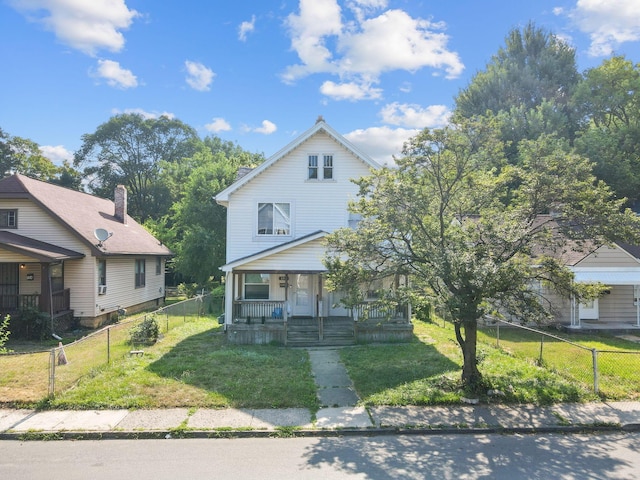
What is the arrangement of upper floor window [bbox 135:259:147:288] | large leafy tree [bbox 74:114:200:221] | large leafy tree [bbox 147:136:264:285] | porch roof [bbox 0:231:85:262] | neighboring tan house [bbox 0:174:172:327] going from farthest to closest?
1. large leafy tree [bbox 74:114:200:221]
2. large leafy tree [bbox 147:136:264:285]
3. upper floor window [bbox 135:259:147:288]
4. neighboring tan house [bbox 0:174:172:327]
5. porch roof [bbox 0:231:85:262]

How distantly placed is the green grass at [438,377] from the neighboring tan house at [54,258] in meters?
12.0

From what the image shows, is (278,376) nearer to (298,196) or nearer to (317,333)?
(317,333)

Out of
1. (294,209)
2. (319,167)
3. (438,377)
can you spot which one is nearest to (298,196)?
(294,209)

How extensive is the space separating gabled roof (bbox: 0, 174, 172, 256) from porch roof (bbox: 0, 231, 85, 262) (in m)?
0.93

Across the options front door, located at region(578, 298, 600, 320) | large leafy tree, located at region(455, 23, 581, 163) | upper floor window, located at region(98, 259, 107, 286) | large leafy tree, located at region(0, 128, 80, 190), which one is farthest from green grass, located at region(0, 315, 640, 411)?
large leafy tree, located at region(0, 128, 80, 190)

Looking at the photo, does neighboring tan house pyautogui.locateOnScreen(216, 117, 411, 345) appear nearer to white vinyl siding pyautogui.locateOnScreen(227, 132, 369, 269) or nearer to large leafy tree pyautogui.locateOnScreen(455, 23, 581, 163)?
white vinyl siding pyautogui.locateOnScreen(227, 132, 369, 269)

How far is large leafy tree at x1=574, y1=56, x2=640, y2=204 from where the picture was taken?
27531 millimetres

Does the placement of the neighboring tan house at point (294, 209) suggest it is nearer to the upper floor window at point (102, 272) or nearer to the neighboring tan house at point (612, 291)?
the upper floor window at point (102, 272)

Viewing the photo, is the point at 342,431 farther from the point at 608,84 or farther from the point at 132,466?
the point at 608,84

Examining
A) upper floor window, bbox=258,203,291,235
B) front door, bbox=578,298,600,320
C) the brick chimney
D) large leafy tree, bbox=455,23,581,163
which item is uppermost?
large leafy tree, bbox=455,23,581,163

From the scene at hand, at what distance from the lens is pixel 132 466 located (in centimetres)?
616

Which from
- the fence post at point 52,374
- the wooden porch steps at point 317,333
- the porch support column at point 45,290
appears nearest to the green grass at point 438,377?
the wooden porch steps at point 317,333

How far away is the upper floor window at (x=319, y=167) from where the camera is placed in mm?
17672

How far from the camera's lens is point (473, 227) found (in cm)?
946
